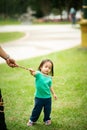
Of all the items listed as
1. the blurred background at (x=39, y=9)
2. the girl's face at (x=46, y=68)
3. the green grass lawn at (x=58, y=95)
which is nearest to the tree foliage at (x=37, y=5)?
the blurred background at (x=39, y=9)

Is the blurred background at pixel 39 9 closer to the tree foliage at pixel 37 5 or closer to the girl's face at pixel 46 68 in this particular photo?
the tree foliage at pixel 37 5

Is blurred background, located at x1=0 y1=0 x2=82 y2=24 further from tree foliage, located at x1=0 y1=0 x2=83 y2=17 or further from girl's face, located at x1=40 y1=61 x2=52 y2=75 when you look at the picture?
girl's face, located at x1=40 y1=61 x2=52 y2=75

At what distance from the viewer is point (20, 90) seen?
26.1 ft

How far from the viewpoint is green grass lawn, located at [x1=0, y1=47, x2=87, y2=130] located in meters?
5.85

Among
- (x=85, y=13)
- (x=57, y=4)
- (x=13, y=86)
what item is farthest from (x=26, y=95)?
(x=57, y=4)

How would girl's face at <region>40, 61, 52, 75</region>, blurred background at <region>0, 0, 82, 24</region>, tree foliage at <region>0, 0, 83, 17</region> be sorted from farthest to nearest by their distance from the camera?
blurred background at <region>0, 0, 82, 24</region>, tree foliage at <region>0, 0, 83, 17</region>, girl's face at <region>40, 61, 52, 75</region>

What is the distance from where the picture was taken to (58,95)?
7477mm

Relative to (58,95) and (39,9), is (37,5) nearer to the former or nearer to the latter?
(39,9)

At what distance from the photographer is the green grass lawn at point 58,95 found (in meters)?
5.85

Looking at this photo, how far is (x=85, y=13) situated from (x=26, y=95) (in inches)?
265

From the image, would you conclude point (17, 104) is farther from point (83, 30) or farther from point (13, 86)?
point (83, 30)

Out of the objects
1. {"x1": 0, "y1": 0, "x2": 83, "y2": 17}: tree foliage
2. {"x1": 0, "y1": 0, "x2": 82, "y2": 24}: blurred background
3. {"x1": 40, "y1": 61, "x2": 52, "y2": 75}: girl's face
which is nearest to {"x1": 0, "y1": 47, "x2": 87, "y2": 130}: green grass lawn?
{"x1": 40, "y1": 61, "x2": 52, "y2": 75}: girl's face

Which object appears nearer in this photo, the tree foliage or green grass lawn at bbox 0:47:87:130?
green grass lawn at bbox 0:47:87:130

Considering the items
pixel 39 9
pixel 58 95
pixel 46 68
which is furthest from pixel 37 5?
pixel 46 68
